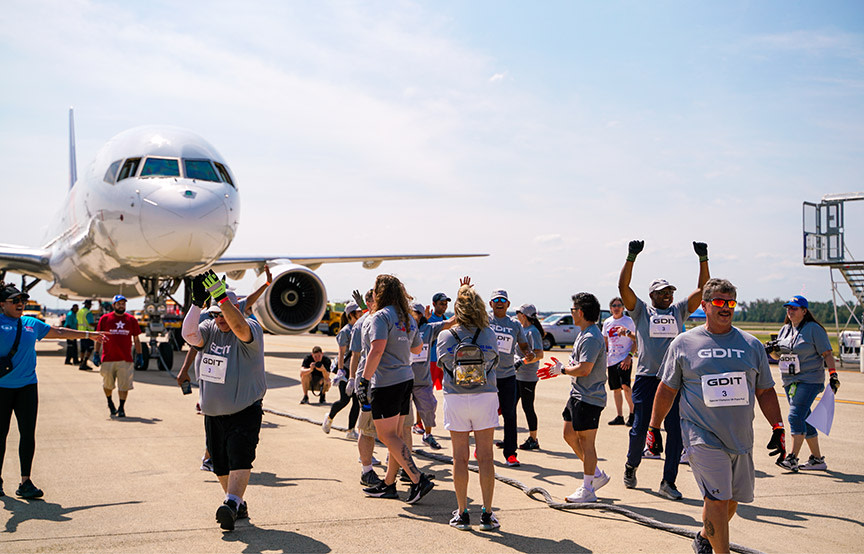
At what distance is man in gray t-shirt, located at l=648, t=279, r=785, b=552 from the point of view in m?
3.81

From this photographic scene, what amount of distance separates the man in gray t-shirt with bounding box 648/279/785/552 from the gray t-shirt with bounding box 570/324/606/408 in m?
1.50

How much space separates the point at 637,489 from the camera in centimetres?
606

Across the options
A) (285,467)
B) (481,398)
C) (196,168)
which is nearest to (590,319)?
(481,398)

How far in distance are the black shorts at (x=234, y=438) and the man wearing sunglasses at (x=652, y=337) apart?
3.12m

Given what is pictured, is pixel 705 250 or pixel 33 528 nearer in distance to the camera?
pixel 33 528

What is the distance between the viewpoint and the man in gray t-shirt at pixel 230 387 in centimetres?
482

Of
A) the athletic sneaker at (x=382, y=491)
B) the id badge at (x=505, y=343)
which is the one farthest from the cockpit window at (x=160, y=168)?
the athletic sneaker at (x=382, y=491)

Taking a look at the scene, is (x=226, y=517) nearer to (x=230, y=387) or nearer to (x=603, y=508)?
(x=230, y=387)

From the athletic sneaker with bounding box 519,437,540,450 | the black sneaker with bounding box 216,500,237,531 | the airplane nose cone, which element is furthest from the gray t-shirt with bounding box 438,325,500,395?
the airplane nose cone

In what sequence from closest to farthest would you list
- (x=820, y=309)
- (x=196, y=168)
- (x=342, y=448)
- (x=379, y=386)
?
(x=379, y=386)
(x=342, y=448)
(x=196, y=168)
(x=820, y=309)

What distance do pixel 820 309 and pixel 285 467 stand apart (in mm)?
69869

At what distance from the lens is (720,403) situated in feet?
12.6

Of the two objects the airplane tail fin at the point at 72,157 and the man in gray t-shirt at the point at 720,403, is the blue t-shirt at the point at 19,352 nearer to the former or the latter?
the man in gray t-shirt at the point at 720,403

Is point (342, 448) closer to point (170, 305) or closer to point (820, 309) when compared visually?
point (170, 305)
